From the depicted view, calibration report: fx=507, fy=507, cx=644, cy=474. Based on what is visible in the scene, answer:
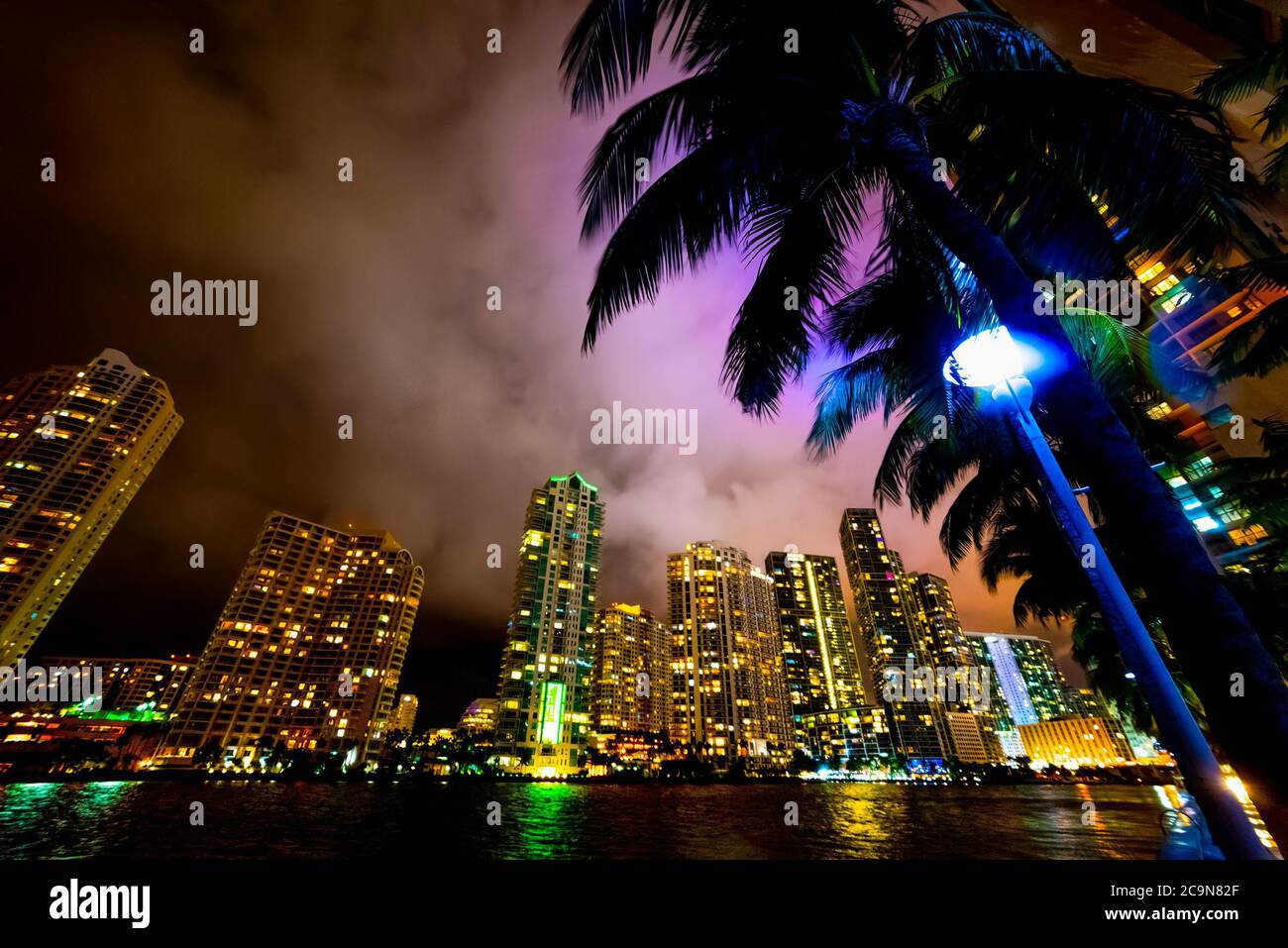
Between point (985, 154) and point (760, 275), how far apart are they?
2.71m

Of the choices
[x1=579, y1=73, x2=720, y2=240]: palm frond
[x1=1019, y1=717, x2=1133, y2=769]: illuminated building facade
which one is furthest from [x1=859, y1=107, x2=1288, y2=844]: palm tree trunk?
[x1=1019, y1=717, x2=1133, y2=769]: illuminated building facade

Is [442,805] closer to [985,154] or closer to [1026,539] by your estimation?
[1026,539]

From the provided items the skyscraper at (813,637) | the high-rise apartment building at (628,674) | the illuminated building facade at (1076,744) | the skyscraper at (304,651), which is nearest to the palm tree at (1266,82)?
the skyscraper at (304,651)

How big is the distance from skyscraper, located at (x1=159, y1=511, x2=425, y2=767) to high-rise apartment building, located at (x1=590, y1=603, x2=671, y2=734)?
49.8 metres

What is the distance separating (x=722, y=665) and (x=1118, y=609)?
393 ft

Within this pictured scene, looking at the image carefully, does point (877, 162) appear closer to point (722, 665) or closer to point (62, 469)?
point (62, 469)

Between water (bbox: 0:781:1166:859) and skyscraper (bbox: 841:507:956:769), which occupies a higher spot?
skyscraper (bbox: 841:507:956:769)

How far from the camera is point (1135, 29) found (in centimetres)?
836

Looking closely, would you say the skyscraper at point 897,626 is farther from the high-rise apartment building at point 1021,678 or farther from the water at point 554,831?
the water at point 554,831

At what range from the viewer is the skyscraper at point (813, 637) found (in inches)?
5974

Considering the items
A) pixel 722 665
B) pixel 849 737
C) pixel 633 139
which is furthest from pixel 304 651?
pixel 849 737

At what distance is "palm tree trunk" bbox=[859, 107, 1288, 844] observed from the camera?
275 cm

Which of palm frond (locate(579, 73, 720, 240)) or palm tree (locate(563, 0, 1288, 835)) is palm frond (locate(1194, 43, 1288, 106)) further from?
palm frond (locate(579, 73, 720, 240))
